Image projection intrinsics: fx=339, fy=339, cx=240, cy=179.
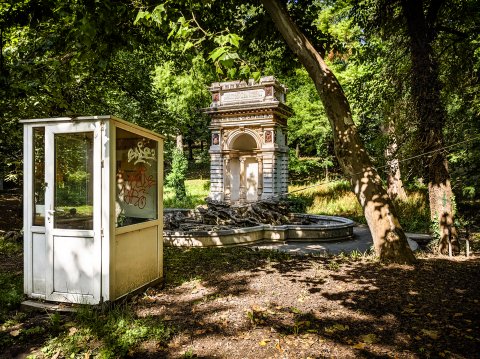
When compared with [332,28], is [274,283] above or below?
below

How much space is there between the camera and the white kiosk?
4.50 meters

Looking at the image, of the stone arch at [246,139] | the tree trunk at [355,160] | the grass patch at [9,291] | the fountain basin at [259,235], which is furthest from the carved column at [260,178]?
the grass patch at [9,291]

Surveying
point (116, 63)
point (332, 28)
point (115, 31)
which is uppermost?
point (332, 28)

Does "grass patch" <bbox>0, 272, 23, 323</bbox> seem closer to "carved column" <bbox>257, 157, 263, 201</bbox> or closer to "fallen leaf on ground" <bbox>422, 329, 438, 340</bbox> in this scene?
"fallen leaf on ground" <bbox>422, 329, 438, 340</bbox>

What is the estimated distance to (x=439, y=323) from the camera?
152 inches

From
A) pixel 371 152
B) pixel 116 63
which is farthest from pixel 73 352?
pixel 371 152

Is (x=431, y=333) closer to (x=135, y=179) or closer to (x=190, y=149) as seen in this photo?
(x=135, y=179)

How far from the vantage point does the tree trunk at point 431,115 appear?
743cm

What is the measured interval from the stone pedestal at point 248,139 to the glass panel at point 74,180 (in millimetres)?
12347

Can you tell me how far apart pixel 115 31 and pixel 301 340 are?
6417 mm

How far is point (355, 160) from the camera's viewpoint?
6527 mm

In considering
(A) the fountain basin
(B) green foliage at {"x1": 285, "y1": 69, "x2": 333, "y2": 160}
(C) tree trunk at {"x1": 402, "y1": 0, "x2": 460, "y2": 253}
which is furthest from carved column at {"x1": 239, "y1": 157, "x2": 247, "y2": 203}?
(C) tree trunk at {"x1": 402, "y1": 0, "x2": 460, "y2": 253}

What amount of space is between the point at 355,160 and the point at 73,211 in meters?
4.96

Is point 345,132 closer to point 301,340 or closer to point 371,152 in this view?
point 301,340
